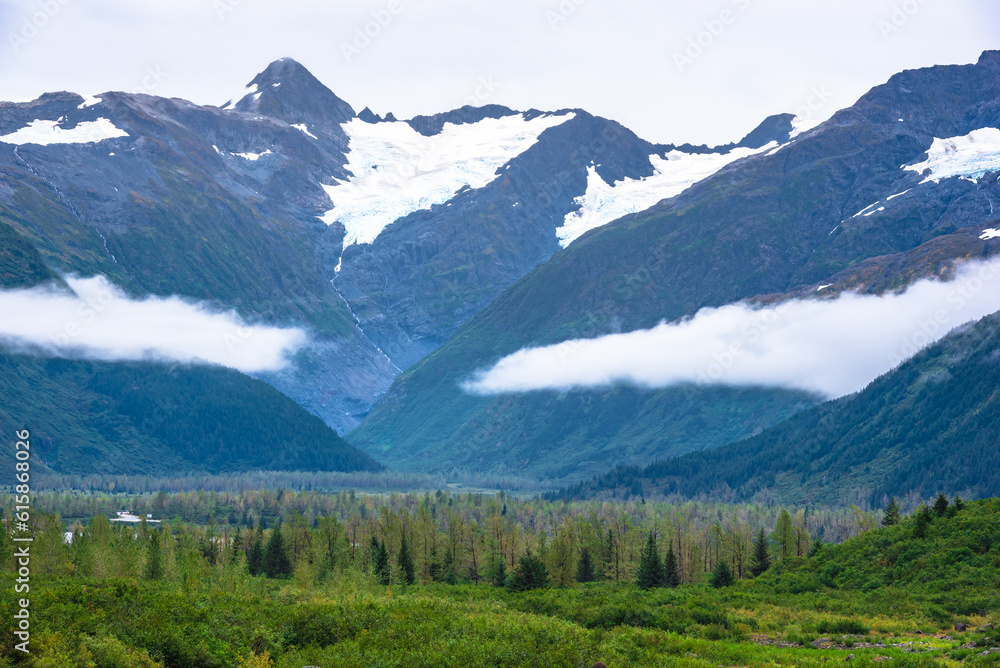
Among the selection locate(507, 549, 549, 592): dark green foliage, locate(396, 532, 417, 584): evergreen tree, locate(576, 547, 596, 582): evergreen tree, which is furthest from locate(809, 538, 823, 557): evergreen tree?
locate(396, 532, 417, 584): evergreen tree

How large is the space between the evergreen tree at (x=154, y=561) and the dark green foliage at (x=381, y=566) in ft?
87.5

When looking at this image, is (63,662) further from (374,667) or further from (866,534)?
(866,534)

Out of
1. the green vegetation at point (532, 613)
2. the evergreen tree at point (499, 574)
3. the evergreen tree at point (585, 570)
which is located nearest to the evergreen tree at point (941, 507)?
the green vegetation at point (532, 613)

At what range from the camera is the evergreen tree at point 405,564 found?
439 ft

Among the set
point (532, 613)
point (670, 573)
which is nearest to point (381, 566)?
point (670, 573)

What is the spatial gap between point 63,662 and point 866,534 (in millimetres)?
84136

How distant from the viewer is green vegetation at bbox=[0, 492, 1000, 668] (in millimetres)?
57188

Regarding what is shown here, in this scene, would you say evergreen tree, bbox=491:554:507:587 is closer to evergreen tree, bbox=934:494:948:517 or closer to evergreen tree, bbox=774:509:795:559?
evergreen tree, bbox=774:509:795:559

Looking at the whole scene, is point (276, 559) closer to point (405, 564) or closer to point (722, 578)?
point (405, 564)

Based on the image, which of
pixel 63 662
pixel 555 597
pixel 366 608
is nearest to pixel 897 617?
pixel 555 597

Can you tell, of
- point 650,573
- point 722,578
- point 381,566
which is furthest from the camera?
point 381,566

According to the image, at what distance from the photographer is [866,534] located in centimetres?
10794

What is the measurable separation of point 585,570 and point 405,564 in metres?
24.6

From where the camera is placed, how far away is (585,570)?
5472 inches
